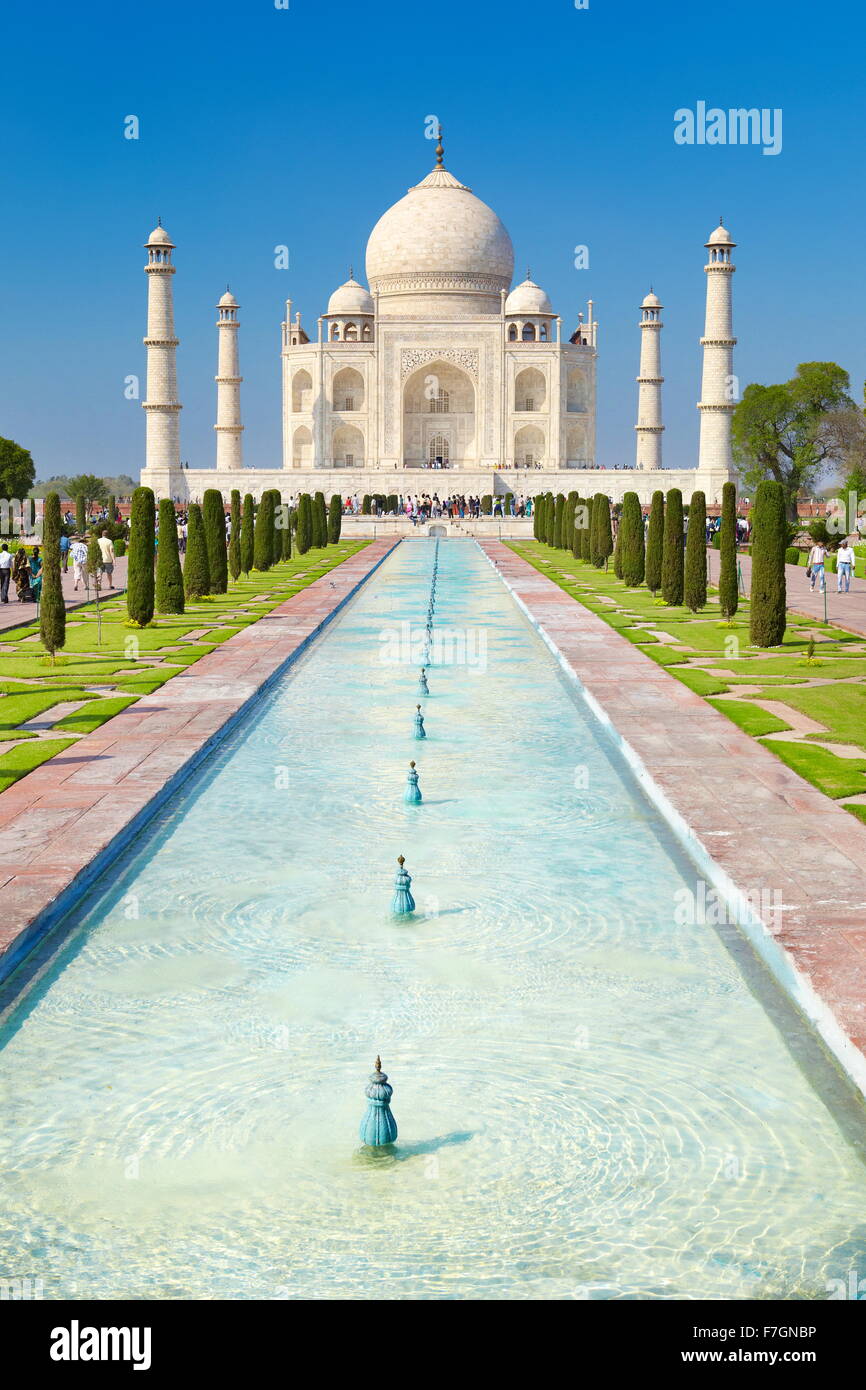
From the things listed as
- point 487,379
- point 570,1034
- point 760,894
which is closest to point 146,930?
point 570,1034

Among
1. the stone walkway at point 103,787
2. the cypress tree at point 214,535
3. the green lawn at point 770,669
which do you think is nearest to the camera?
the stone walkway at point 103,787

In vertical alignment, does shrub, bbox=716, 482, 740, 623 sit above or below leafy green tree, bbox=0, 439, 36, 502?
below

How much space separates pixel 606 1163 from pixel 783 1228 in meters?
0.46

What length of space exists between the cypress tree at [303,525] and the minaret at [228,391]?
17981mm

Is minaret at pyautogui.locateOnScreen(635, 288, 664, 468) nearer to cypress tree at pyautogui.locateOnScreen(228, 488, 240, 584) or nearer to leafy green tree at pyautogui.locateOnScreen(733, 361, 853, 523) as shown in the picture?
leafy green tree at pyautogui.locateOnScreen(733, 361, 853, 523)

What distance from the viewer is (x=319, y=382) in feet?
154

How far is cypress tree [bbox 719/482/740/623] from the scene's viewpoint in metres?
13.9

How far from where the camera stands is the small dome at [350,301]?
163 ft

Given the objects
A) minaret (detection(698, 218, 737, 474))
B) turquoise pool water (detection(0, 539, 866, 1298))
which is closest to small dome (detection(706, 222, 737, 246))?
minaret (detection(698, 218, 737, 474))

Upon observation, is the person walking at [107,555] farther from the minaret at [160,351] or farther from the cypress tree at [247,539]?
the minaret at [160,351]

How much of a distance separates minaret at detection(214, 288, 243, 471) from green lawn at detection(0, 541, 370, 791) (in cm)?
2834

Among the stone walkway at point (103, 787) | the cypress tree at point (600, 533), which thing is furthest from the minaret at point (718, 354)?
the stone walkway at point (103, 787)

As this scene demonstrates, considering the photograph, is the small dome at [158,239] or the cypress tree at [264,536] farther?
the small dome at [158,239]
